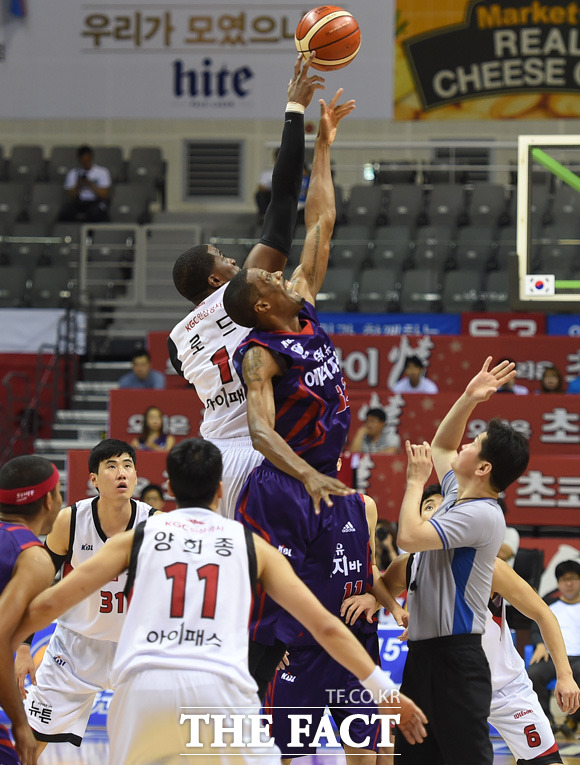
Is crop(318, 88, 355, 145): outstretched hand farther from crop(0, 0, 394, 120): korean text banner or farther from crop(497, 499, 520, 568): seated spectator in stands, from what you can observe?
crop(0, 0, 394, 120): korean text banner

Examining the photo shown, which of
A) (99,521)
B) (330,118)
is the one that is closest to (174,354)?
(99,521)

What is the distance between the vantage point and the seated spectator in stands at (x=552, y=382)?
12.4 metres

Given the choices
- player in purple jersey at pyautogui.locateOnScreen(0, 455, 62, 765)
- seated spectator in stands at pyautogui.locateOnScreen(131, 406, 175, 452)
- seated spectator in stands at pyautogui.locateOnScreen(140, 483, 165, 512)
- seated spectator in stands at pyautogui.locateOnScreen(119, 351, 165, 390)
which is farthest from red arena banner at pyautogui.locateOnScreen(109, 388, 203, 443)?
player in purple jersey at pyautogui.locateOnScreen(0, 455, 62, 765)

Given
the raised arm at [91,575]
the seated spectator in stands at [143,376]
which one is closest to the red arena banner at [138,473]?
the seated spectator in stands at [143,376]

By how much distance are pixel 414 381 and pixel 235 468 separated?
7917 millimetres

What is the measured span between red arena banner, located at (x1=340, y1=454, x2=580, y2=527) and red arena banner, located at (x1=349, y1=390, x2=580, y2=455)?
26.3 inches

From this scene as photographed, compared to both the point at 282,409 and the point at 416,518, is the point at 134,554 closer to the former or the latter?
the point at 282,409

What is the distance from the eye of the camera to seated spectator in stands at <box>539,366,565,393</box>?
12.4m

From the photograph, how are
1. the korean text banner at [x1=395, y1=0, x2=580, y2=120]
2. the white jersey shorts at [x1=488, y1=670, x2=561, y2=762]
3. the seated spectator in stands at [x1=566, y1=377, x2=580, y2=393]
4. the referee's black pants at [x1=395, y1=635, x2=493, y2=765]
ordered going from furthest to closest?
the korean text banner at [x1=395, y1=0, x2=580, y2=120] → the seated spectator in stands at [x1=566, y1=377, x2=580, y2=393] → the white jersey shorts at [x1=488, y1=670, x2=561, y2=762] → the referee's black pants at [x1=395, y1=635, x2=493, y2=765]

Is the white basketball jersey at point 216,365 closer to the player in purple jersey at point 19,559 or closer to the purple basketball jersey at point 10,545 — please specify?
the player in purple jersey at point 19,559

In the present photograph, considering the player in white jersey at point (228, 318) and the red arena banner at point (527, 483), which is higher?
the player in white jersey at point (228, 318)

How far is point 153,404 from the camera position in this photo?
40.5 ft

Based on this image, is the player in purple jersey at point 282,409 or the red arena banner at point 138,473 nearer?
the player in purple jersey at point 282,409

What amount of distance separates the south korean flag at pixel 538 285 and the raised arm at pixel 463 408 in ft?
13.5
